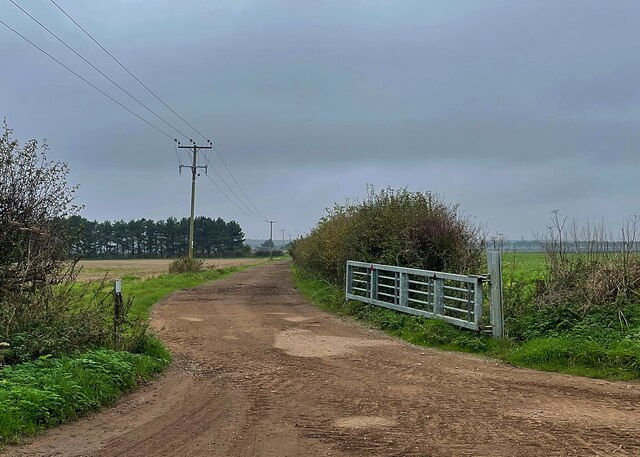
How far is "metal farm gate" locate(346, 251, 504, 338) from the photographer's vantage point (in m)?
10.6

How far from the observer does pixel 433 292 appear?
12625 mm

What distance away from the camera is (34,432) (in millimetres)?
5488

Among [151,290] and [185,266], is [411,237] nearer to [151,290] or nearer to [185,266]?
[151,290]

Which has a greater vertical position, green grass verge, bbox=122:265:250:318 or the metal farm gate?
the metal farm gate

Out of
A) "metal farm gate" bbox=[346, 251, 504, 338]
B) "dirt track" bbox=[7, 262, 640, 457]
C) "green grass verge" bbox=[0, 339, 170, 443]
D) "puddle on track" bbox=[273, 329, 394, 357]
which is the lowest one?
"dirt track" bbox=[7, 262, 640, 457]

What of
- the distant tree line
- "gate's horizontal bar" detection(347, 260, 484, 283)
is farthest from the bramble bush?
the distant tree line

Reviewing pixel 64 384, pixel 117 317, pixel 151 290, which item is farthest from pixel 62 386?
pixel 151 290

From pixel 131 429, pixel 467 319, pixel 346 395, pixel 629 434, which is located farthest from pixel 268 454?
pixel 467 319

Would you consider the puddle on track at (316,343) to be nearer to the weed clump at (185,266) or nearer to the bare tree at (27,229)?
the bare tree at (27,229)

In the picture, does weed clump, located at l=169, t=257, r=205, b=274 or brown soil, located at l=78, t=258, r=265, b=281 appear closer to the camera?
brown soil, located at l=78, t=258, r=265, b=281

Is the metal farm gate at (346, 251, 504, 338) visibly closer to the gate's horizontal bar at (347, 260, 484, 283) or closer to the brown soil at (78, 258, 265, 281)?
the gate's horizontal bar at (347, 260, 484, 283)

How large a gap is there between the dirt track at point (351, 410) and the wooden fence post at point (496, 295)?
1.09m

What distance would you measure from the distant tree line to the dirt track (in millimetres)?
98735

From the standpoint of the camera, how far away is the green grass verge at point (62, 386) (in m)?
5.56
